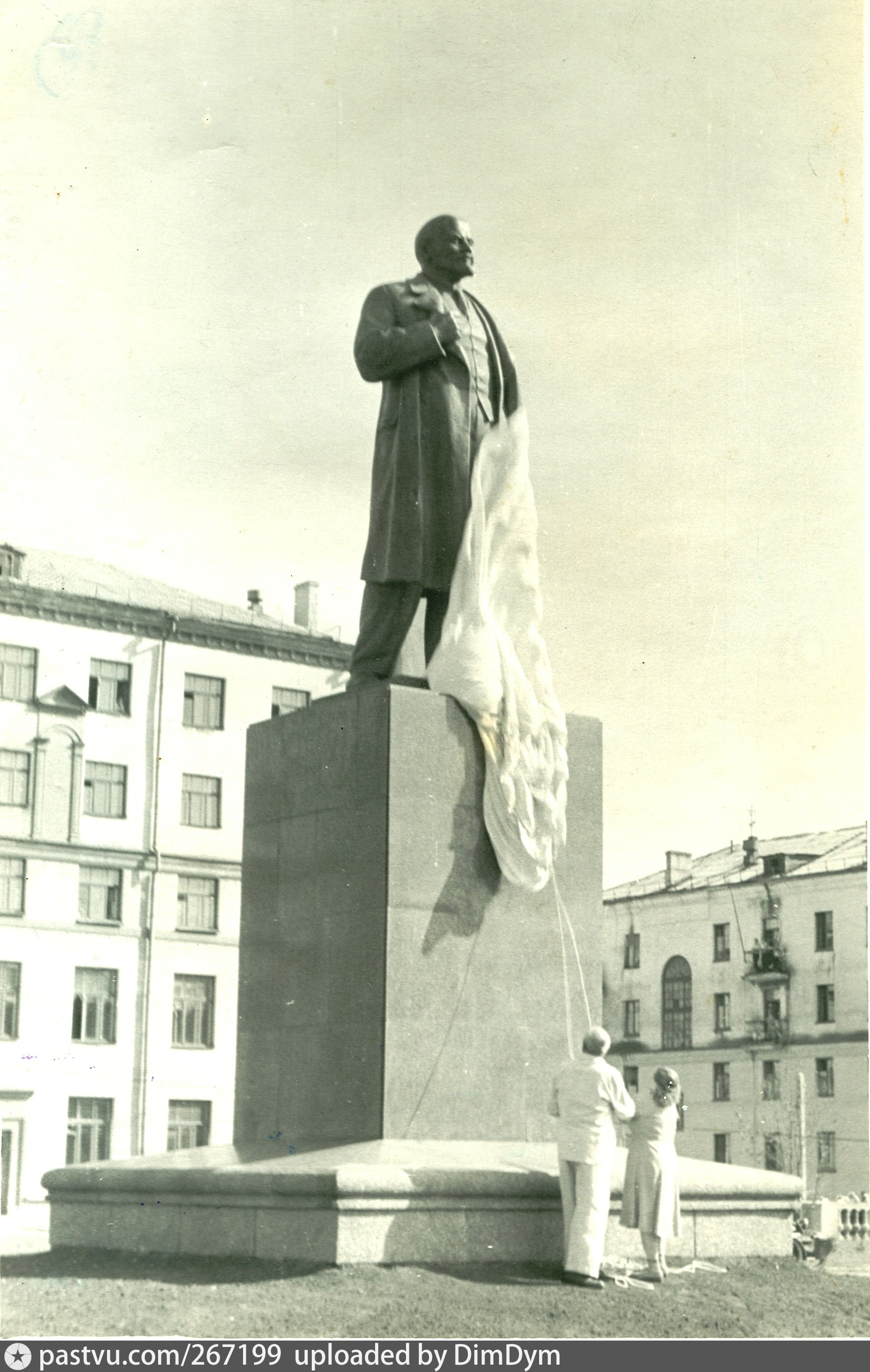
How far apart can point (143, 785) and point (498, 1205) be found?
33.2m

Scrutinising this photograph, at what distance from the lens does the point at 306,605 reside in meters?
46.1

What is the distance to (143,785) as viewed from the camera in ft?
139

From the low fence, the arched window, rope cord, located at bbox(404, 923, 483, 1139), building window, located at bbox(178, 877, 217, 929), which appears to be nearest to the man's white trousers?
rope cord, located at bbox(404, 923, 483, 1139)

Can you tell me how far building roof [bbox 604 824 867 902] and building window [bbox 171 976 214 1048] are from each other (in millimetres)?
16974

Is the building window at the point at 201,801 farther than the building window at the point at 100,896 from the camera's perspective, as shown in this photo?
Yes

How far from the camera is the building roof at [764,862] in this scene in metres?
51.9

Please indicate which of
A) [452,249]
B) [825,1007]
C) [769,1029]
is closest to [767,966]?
[769,1029]

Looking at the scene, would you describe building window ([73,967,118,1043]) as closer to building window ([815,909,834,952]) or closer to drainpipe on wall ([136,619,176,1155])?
drainpipe on wall ([136,619,176,1155])

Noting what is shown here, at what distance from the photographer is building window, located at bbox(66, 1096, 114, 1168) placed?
3775 cm

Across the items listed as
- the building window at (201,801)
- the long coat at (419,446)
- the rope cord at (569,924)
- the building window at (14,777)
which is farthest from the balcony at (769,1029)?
the long coat at (419,446)

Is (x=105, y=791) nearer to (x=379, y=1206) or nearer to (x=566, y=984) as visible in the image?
(x=566, y=984)

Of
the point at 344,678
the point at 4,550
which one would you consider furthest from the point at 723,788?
the point at 344,678

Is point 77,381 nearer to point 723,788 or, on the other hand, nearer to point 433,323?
point 433,323

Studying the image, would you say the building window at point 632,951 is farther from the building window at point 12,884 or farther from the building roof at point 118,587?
the building window at point 12,884
